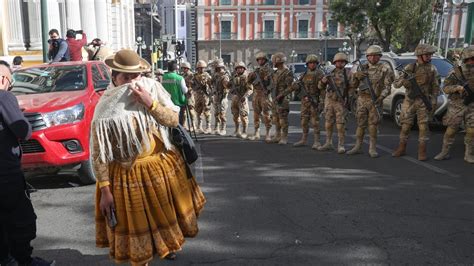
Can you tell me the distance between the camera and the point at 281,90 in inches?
354

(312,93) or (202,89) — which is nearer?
(312,93)

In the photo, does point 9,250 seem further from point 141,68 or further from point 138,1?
point 138,1

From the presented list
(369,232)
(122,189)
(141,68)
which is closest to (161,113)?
(141,68)

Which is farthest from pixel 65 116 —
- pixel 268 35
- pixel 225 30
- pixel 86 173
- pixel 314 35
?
pixel 314 35

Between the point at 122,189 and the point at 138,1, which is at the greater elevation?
the point at 138,1

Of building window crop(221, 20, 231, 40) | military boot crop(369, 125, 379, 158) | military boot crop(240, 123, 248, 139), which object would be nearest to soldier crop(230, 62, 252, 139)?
military boot crop(240, 123, 248, 139)

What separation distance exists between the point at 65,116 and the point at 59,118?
0.08 meters

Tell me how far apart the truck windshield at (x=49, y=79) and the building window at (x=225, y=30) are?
60.2 m

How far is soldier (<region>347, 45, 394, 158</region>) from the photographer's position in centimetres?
759

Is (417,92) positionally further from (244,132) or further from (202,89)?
(202,89)

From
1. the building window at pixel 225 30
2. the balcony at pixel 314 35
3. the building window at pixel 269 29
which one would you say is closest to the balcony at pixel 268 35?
the building window at pixel 269 29

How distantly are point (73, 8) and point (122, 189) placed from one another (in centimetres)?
2350

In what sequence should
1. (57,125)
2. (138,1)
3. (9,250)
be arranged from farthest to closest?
(138,1), (57,125), (9,250)

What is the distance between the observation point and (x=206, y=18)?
66.0 m
